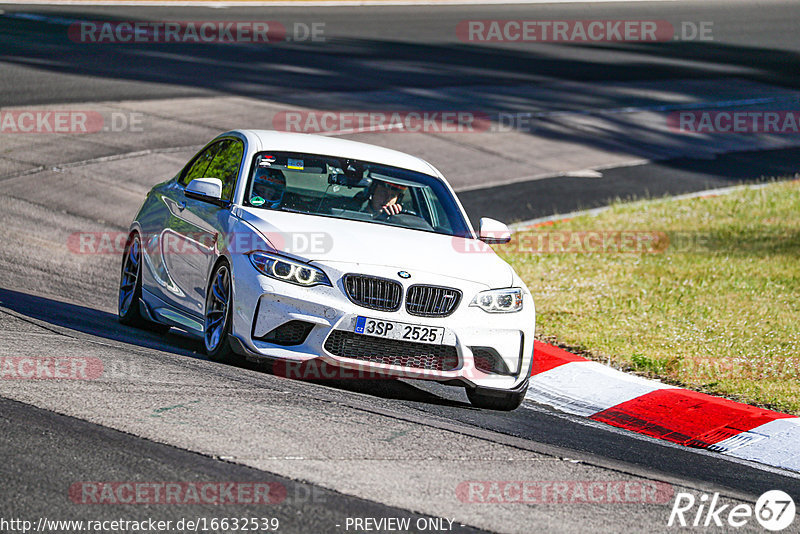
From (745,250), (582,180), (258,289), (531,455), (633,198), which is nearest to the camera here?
(531,455)

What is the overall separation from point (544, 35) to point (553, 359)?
27.7m

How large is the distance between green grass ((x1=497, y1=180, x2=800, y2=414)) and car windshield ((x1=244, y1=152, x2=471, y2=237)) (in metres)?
1.88

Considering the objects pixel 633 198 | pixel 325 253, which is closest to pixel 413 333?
pixel 325 253

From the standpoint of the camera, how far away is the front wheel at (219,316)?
25.4 feet

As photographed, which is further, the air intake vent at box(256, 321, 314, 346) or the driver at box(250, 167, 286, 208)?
the driver at box(250, 167, 286, 208)

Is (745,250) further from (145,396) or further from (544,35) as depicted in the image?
(544,35)

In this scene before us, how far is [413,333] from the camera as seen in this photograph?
7.41 meters

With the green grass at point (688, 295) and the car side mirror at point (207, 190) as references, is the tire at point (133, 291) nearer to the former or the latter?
the car side mirror at point (207, 190)

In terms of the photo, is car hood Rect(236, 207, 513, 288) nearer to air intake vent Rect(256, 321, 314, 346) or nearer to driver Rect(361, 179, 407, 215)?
driver Rect(361, 179, 407, 215)

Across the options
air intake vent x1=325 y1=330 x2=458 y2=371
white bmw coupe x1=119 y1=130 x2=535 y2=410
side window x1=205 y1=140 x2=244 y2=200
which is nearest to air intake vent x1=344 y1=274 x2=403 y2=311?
white bmw coupe x1=119 y1=130 x2=535 y2=410

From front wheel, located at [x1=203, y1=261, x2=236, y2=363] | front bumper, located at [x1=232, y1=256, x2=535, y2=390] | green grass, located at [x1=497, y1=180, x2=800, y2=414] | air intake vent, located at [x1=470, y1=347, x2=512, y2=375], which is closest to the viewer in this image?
front bumper, located at [x1=232, y1=256, x2=535, y2=390]

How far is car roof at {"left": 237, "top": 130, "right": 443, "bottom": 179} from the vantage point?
29.1 ft

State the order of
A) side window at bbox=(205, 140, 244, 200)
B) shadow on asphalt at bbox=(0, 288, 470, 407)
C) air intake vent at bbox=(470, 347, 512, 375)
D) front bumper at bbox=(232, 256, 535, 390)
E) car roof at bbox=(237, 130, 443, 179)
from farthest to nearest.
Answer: car roof at bbox=(237, 130, 443, 179), side window at bbox=(205, 140, 244, 200), shadow on asphalt at bbox=(0, 288, 470, 407), air intake vent at bbox=(470, 347, 512, 375), front bumper at bbox=(232, 256, 535, 390)

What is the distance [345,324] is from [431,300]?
60 cm
